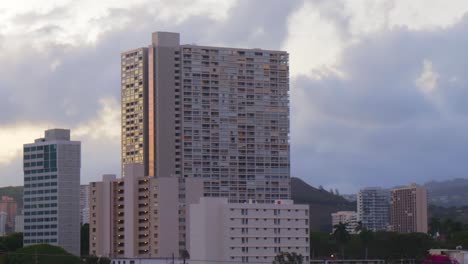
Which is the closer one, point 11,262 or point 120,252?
point 11,262

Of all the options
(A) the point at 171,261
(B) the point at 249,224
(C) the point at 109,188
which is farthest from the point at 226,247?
(C) the point at 109,188

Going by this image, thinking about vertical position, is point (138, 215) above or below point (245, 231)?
above

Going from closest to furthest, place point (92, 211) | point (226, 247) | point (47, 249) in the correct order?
point (226, 247), point (47, 249), point (92, 211)

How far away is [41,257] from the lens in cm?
16950

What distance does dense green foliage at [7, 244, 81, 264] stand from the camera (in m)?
168

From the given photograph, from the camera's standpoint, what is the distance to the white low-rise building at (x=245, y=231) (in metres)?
158

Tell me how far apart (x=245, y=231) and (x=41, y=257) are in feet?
105

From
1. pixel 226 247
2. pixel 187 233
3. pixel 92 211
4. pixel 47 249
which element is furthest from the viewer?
pixel 92 211

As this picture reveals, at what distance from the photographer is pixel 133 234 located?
619 feet

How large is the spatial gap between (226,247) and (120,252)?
36569 millimetres

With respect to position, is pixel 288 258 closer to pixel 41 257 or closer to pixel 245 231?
pixel 245 231

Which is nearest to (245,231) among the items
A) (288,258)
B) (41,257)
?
(288,258)

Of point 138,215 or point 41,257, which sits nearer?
point 41,257

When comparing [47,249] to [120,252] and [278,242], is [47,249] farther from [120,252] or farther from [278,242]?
[278,242]
